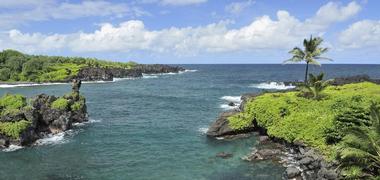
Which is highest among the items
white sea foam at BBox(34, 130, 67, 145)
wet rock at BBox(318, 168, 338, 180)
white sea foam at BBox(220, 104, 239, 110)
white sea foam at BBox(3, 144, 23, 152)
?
white sea foam at BBox(220, 104, 239, 110)

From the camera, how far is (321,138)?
52.6 meters

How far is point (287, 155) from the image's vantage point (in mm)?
55844

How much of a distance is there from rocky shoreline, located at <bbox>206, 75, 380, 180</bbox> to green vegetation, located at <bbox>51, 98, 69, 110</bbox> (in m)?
27.8

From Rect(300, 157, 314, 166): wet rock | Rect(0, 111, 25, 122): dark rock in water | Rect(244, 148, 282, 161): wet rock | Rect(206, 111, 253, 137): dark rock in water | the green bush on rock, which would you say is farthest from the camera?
the green bush on rock

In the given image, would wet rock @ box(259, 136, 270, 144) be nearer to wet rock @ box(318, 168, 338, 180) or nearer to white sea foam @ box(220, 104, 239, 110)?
wet rock @ box(318, 168, 338, 180)

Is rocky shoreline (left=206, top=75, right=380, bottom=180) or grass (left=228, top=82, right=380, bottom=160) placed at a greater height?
grass (left=228, top=82, right=380, bottom=160)

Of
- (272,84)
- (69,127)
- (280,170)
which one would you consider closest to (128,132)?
(69,127)

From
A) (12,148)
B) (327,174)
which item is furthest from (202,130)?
(327,174)

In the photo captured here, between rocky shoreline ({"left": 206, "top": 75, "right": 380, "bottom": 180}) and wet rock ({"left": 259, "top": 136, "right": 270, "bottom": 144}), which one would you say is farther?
wet rock ({"left": 259, "top": 136, "right": 270, "bottom": 144})

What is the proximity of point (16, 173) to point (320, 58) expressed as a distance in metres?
63.9

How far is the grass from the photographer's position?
173 feet

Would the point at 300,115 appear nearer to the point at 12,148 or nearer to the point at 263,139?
the point at 263,139

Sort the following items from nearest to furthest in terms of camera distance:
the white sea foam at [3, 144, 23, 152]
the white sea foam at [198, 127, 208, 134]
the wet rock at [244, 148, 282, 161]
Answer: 1. the wet rock at [244, 148, 282, 161]
2. the white sea foam at [3, 144, 23, 152]
3. the white sea foam at [198, 127, 208, 134]

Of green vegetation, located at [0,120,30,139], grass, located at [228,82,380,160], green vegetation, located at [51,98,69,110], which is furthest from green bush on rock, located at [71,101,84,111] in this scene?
grass, located at [228,82,380,160]
